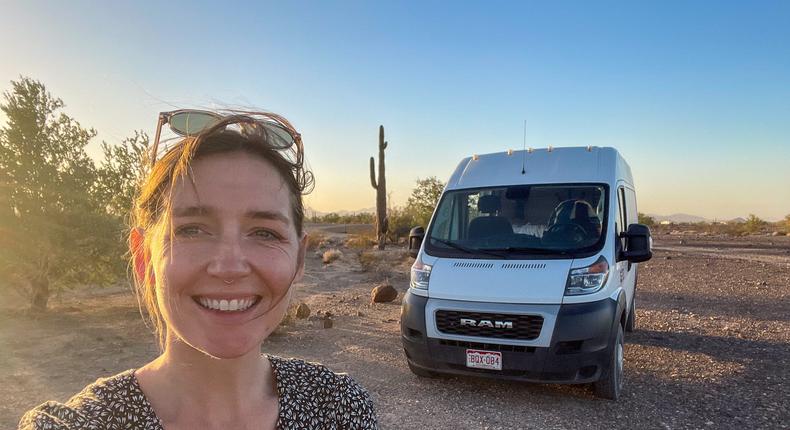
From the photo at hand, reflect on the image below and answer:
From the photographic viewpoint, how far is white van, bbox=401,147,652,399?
4.34 meters

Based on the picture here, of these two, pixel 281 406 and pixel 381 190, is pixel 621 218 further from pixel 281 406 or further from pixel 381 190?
pixel 381 190

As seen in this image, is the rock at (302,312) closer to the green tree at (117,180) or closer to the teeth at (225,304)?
the green tree at (117,180)

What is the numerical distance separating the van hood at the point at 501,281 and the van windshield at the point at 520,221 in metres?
0.19

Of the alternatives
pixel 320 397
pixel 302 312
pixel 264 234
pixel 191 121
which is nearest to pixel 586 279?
pixel 320 397

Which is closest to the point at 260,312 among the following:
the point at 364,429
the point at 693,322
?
the point at 364,429

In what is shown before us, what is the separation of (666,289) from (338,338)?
9082 mm

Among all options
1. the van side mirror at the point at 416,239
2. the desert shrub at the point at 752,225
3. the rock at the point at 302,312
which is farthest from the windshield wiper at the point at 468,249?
the desert shrub at the point at 752,225

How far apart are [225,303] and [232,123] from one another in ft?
1.48

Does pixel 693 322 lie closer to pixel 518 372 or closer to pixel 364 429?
pixel 518 372

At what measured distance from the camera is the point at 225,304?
107cm

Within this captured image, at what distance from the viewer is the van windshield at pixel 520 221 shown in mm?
4988

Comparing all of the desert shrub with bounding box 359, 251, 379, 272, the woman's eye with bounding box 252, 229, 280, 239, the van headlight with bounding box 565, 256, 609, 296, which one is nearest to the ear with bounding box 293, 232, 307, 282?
the woman's eye with bounding box 252, 229, 280, 239

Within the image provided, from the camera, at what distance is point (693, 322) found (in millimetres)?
8344

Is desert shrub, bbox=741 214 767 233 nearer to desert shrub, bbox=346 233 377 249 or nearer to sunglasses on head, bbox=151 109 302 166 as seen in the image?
desert shrub, bbox=346 233 377 249
